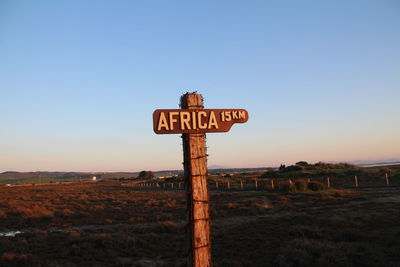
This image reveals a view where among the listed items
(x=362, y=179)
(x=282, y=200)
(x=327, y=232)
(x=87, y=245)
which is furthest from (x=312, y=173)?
(x=87, y=245)

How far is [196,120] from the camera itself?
450cm

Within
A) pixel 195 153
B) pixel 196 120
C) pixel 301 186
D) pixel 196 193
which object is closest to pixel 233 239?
pixel 196 193

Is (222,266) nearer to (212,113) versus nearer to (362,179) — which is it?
(212,113)

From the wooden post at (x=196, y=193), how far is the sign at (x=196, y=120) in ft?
0.41

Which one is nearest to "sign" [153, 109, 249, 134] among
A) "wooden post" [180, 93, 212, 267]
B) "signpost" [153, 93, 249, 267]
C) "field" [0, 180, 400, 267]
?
"signpost" [153, 93, 249, 267]

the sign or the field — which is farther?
the field

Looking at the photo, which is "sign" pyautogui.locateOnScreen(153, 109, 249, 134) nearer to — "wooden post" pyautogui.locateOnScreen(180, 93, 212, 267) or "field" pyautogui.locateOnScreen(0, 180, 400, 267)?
"wooden post" pyautogui.locateOnScreen(180, 93, 212, 267)

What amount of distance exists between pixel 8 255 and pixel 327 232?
11.9 metres

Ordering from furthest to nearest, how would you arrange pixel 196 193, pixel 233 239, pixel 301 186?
pixel 301 186 → pixel 233 239 → pixel 196 193

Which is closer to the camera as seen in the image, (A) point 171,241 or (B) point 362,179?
(A) point 171,241

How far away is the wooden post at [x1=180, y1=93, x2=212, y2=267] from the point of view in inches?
170

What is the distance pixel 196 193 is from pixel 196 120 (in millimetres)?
1111

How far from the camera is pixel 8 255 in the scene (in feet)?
32.8

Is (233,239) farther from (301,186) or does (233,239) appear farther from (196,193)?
(301,186)
